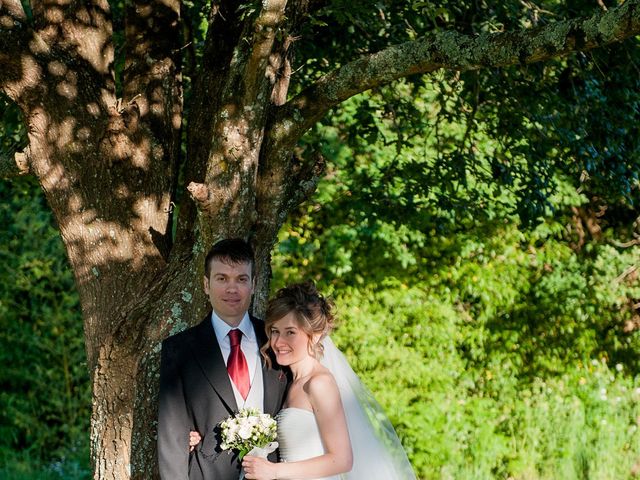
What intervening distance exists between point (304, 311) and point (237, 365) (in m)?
0.38

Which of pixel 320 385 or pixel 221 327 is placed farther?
pixel 221 327

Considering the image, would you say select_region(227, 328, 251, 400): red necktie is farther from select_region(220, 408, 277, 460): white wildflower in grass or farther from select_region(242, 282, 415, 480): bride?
select_region(220, 408, 277, 460): white wildflower in grass

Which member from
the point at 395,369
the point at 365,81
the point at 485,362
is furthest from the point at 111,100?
the point at 485,362

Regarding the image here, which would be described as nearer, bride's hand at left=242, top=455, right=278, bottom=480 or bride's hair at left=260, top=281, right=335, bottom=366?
bride's hand at left=242, top=455, right=278, bottom=480

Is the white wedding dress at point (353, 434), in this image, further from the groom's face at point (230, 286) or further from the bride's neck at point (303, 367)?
the groom's face at point (230, 286)

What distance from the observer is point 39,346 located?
984 centimetres

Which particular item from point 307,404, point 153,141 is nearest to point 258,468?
point 307,404

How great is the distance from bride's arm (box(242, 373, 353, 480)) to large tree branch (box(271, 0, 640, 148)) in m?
1.46

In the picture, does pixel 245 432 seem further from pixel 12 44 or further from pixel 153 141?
pixel 12 44

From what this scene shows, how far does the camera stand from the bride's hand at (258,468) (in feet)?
11.4

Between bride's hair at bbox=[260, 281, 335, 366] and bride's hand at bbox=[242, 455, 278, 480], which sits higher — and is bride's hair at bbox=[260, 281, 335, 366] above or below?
above

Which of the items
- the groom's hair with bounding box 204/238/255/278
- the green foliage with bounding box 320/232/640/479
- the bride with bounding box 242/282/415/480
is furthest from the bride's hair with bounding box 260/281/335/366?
the green foliage with bounding box 320/232/640/479

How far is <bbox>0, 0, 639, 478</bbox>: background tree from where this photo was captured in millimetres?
4180

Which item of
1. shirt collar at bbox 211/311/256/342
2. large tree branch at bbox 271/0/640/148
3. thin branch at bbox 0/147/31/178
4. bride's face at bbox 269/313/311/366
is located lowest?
bride's face at bbox 269/313/311/366
